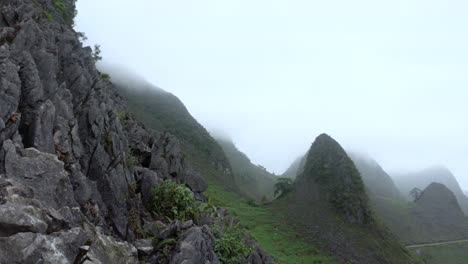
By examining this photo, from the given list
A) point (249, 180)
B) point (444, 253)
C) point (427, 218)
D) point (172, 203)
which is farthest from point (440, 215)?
point (172, 203)

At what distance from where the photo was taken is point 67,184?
1498 cm

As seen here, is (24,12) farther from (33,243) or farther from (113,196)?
(33,243)

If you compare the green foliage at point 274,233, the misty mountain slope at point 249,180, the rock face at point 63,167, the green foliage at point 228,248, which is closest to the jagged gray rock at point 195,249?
the rock face at point 63,167

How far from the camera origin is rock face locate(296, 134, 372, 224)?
257 ft

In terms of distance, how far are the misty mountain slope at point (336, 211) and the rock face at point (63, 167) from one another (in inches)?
1920

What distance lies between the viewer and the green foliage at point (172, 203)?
21297 mm

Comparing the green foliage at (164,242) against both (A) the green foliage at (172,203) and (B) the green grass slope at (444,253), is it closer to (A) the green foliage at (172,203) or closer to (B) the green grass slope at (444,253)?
(A) the green foliage at (172,203)

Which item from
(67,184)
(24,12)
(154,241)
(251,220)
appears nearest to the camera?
(67,184)

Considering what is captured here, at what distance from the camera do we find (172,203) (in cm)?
2200

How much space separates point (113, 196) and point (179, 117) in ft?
369

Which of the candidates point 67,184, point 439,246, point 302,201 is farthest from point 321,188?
point 67,184

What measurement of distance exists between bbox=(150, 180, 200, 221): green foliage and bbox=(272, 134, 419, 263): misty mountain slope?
4591 centimetres

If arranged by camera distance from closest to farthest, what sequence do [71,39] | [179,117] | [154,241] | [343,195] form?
[154,241], [71,39], [343,195], [179,117]

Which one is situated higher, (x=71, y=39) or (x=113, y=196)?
(x=71, y=39)
